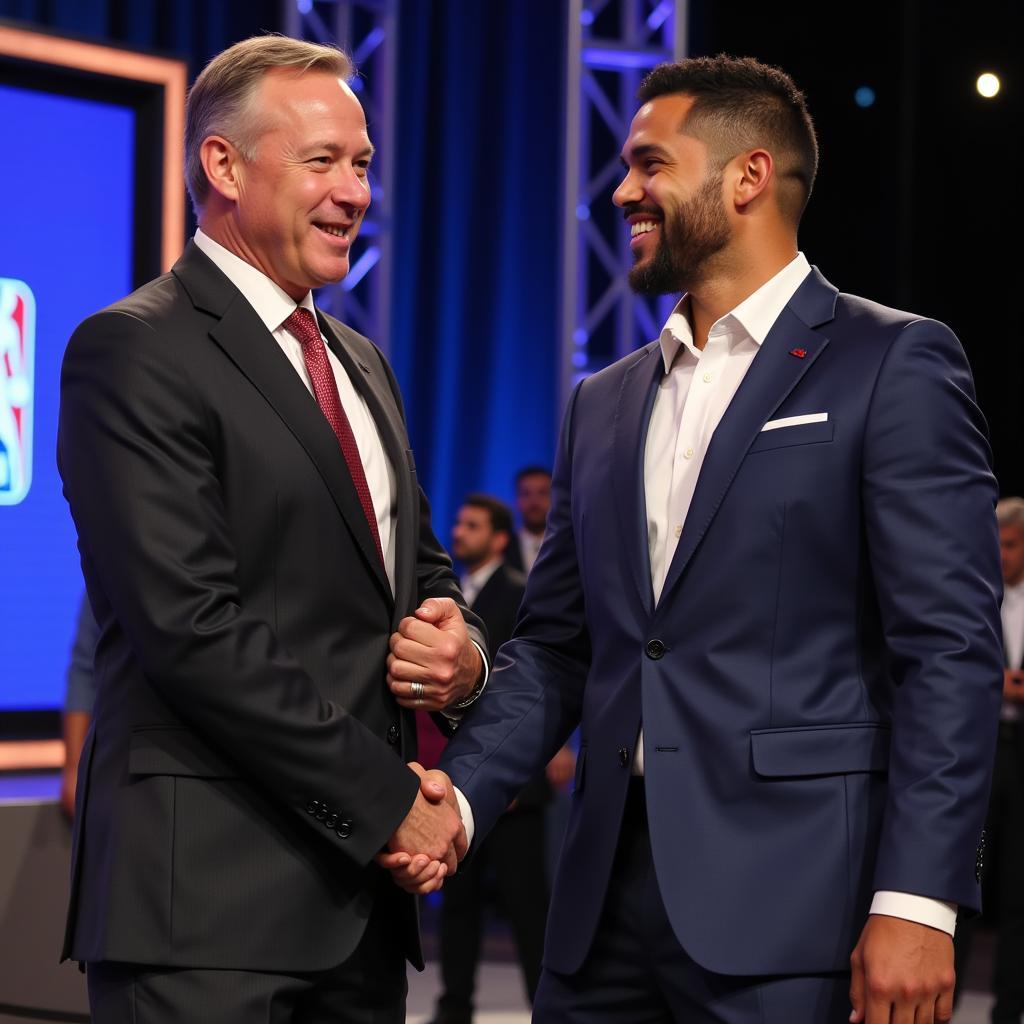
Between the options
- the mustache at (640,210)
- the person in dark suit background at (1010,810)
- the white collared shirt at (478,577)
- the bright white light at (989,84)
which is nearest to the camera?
the mustache at (640,210)

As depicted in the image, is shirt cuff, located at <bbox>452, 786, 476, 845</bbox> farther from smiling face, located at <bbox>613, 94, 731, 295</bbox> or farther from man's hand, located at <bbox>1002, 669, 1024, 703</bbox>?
man's hand, located at <bbox>1002, 669, 1024, 703</bbox>

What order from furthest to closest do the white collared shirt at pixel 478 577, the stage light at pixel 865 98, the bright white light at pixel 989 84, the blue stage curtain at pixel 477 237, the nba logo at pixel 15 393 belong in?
1. the stage light at pixel 865 98
2. the bright white light at pixel 989 84
3. the blue stage curtain at pixel 477 237
4. the white collared shirt at pixel 478 577
5. the nba logo at pixel 15 393

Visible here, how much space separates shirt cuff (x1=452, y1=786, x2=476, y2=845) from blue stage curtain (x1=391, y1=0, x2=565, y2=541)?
5.45 meters

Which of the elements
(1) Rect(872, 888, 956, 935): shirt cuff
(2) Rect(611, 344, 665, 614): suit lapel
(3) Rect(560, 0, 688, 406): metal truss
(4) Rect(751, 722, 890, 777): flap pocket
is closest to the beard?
(2) Rect(611, 344, 665, 614): suit lapel

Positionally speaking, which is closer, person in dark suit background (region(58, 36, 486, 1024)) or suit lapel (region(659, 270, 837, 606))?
person in dark suit background (region(58, 36, 486, 1024))

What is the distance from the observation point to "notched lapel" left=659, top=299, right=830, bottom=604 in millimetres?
2031

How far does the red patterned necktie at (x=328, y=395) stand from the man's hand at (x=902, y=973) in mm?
807

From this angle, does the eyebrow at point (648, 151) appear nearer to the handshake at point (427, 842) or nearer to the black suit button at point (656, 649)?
the black suit button at point (656, 649)

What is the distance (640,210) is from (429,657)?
75 cm

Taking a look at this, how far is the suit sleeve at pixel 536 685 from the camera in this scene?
89.4 inches

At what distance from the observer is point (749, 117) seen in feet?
7.45

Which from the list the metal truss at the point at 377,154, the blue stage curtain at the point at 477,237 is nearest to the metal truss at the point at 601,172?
the metal truss at the point at 377,154

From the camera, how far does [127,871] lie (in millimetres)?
1856

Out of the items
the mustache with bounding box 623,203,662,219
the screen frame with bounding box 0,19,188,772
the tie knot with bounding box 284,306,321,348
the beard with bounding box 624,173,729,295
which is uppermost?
the screen frame with bounding box 0,19,188,772
